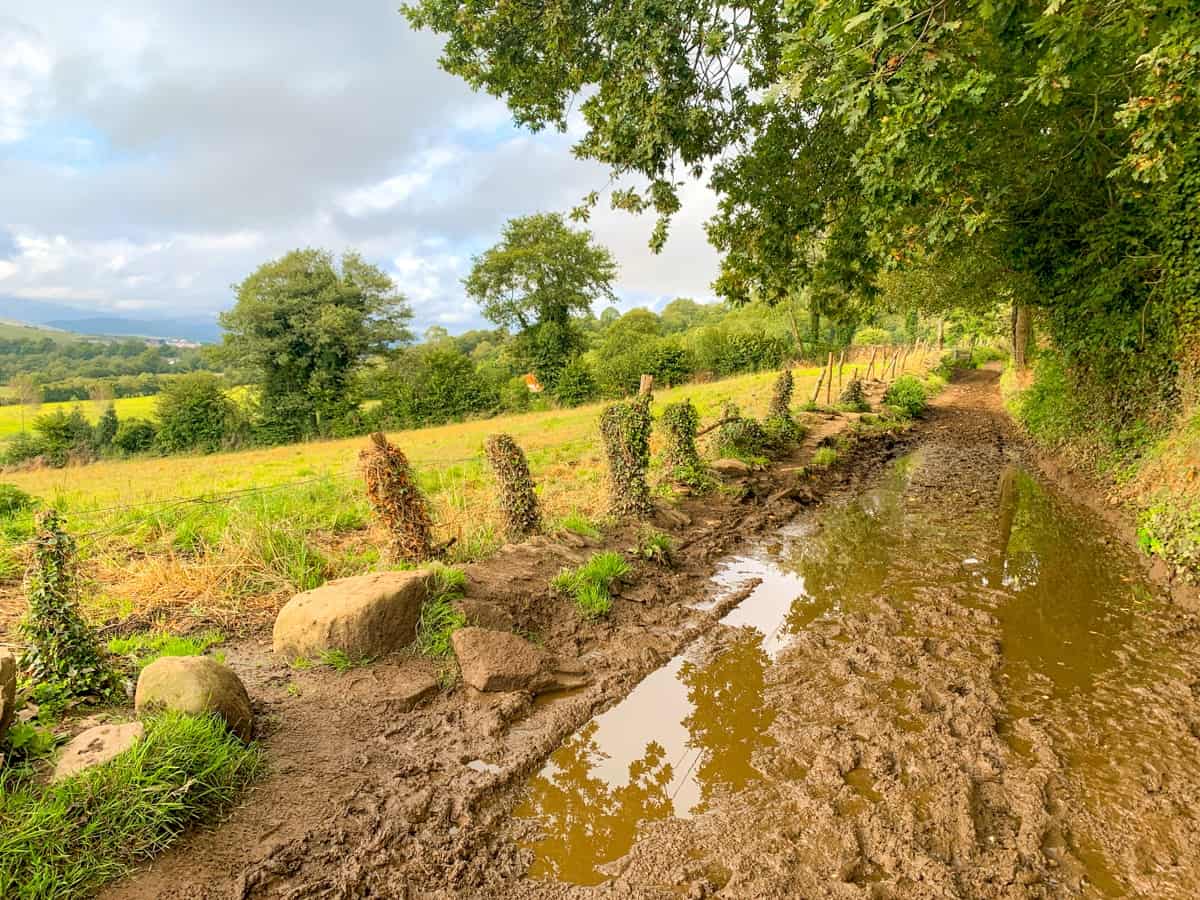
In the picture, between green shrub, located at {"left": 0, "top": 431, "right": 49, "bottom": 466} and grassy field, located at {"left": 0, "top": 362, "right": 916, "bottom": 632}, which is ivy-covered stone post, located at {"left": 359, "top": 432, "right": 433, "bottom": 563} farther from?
green shrub, located at {"left": 0, "top": 431, "right": 49, "bottom": 466}

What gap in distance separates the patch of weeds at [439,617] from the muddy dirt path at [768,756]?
25cm

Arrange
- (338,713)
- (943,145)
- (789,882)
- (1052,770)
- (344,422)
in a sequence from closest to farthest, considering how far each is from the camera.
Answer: (789,882) < (1052,770) < (338,713) < (943,145) < (344,422)

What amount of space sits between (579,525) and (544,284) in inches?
1299

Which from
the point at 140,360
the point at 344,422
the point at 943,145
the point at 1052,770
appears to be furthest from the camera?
the point at 140,360

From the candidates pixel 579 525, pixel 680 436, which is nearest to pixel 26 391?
pixel 680 436

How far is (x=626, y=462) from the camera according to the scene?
784 centimetres

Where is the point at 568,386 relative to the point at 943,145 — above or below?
below

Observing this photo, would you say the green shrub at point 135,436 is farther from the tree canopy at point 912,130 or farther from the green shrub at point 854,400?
the green shrub at point 854,400

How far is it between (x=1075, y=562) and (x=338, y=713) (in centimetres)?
790

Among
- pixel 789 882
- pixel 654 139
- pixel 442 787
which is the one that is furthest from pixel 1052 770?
pixel 654 139

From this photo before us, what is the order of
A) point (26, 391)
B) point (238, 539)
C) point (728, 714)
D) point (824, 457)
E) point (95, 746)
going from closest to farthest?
point (95, 746)
point (728, 714)
point (238, 539)
point (824, 457)
point (26, 391)

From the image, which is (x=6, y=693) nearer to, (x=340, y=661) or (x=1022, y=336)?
(x=340, y=661)

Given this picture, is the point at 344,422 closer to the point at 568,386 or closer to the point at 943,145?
the point at 568,386

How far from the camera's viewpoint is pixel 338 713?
3.98 meters
